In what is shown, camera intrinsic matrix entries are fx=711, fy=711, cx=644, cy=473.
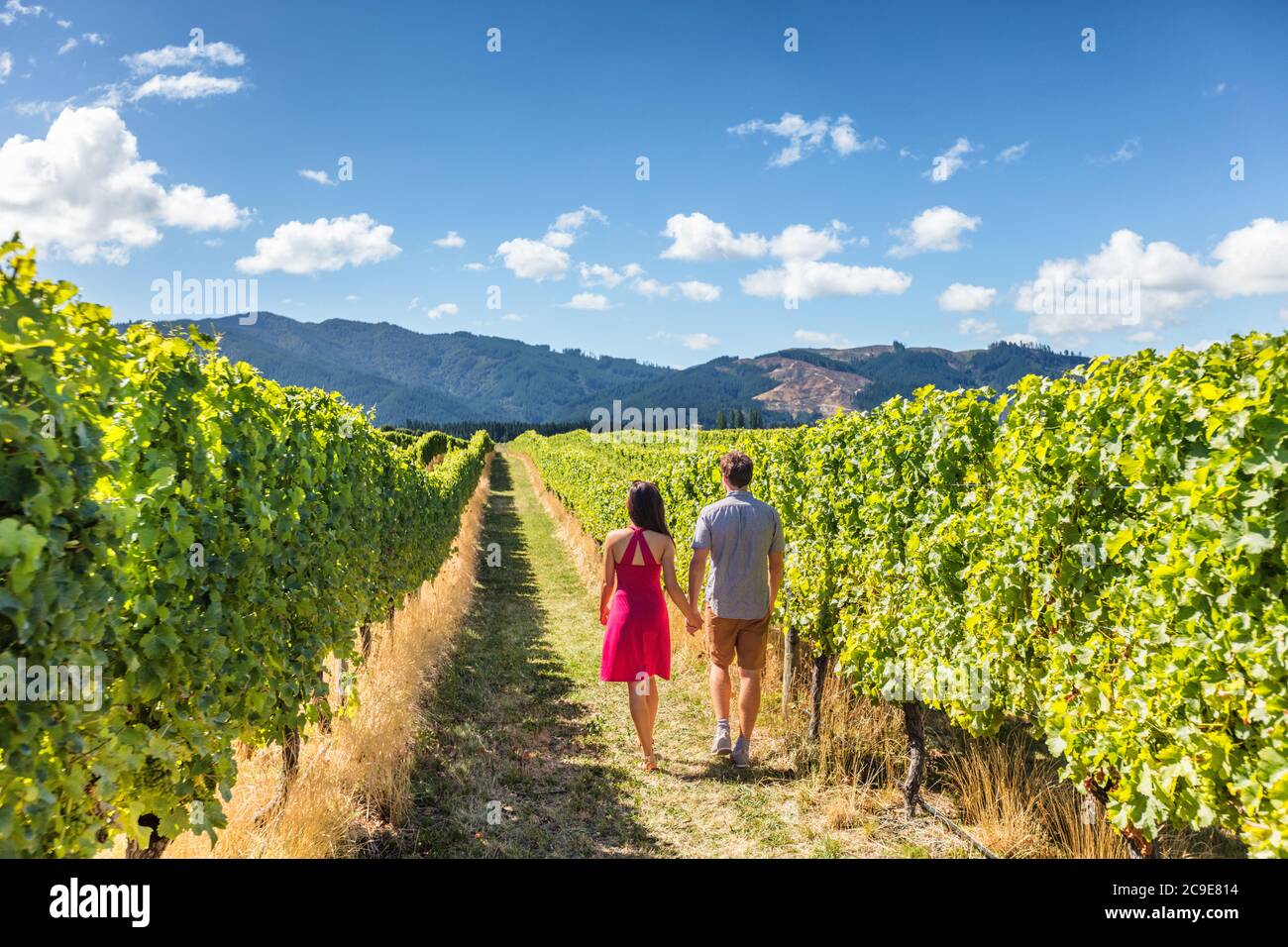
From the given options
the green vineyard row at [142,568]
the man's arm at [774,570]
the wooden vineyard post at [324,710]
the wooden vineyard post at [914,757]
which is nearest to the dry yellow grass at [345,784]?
the wooden vineyard post at [324,710]

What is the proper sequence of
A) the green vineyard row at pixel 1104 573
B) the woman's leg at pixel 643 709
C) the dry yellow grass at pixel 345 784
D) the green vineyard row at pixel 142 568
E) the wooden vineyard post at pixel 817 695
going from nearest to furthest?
the green vineyard row at pixel 142 568
the green vineyard row at pixel 1104 573
the dry yellow grass at pixel 345 784
the woman's leg at pixel 643 709
the wooden vineyard post at pixel 817 695

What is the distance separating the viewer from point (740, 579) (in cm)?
599

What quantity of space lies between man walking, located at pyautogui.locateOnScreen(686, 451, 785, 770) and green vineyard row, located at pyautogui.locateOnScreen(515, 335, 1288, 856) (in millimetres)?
806

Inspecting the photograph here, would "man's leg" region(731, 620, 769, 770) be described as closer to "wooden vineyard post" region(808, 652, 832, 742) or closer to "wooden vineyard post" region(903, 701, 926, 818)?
"wooden vineyard post" region(808, 652, 832, 742)

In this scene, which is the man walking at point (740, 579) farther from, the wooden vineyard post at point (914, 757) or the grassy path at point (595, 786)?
the wooden vineyard post at point (914, 757)

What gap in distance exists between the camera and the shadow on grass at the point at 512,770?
5.18 meters

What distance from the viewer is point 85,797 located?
278 cm

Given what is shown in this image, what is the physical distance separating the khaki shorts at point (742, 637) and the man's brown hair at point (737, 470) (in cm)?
115

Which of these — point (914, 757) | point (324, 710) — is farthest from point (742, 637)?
point (324, 710)

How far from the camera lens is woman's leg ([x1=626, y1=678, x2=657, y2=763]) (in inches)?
241

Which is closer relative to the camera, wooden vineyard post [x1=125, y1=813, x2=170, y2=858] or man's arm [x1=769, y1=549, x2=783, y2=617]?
wooden vineyard post [x1=125, y1=813, x2=170, y2=858]

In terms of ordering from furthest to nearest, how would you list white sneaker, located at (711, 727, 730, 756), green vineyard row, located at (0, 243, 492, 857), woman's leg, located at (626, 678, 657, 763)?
white sneaker, located at (711, 727, 730, 756) → woman's leg, located at (626, 678, 657, 763) → green vineyard row, located at (0, 243, 492, 857)

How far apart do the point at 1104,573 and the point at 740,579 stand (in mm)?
2724

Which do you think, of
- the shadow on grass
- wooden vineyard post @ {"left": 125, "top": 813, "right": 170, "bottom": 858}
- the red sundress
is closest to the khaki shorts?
the red sundress
